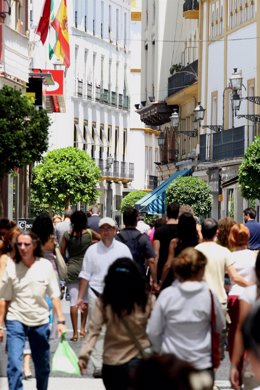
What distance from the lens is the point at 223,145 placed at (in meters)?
53.5

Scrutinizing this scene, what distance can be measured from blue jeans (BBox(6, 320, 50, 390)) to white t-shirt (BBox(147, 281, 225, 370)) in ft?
8.34

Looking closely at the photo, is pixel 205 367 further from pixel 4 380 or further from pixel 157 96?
pixel 157 96

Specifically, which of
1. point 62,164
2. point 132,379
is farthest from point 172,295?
point 62,164

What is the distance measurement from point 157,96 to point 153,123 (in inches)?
60.2

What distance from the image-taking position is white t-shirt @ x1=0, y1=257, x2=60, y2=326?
41.9 ft

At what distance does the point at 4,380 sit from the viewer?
51.5ft

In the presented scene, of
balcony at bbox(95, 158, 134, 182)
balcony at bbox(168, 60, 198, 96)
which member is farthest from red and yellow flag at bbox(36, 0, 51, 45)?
balcony at bbox(95, 158, 134, 182)

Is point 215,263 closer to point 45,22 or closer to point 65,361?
point 65,361

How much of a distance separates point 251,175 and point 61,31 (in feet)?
72.5

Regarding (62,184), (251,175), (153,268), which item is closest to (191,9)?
(62,184)

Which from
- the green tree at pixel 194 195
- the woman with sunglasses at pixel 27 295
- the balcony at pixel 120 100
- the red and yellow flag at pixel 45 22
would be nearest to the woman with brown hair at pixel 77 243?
the woman with sunglasses at pixel 27 295

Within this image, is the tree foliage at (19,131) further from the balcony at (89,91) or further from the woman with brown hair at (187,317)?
the balcony at (89,91)

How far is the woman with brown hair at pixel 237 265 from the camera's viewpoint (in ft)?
42.9

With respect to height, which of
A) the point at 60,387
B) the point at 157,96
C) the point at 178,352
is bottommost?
the point at 60,387
